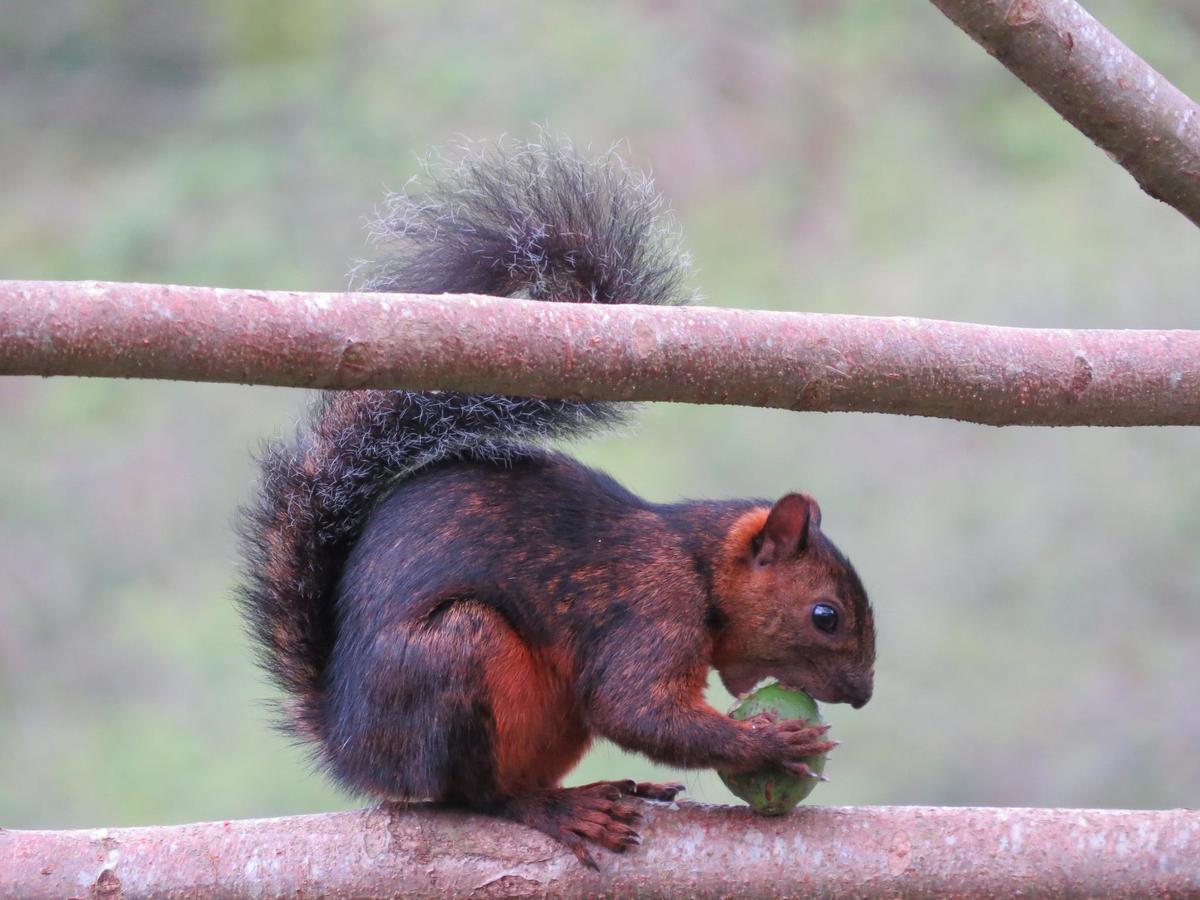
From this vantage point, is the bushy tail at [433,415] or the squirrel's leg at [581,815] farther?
the bushy tail at [433,415]

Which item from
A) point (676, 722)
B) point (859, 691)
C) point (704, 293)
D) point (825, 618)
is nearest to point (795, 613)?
point (825, 618)

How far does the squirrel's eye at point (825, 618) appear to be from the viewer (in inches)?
97.3

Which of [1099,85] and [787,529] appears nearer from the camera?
[1099,85]

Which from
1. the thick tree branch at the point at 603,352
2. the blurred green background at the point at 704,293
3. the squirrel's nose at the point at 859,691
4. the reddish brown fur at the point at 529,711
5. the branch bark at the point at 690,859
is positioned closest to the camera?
the thick tree branch at the point at 603,352

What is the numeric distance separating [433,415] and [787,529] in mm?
625

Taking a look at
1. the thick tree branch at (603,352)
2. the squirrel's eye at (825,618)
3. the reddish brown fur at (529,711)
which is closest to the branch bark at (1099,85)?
the thick tree branch at (603,352)

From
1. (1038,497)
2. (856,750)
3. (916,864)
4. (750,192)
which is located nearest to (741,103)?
(750,192)

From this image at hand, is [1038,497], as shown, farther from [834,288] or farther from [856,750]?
[834,288]

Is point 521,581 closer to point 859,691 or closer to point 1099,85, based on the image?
point 859,691

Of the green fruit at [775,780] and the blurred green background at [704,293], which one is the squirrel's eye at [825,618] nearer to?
the green fruit at [775,780]

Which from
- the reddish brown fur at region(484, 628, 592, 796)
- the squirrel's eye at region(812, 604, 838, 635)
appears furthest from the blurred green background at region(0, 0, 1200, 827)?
the reddish brown fur at region(484, 628, 592, 796)

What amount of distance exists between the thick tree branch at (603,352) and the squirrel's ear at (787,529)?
0.42 metres

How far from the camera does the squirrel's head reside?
2.46 meters

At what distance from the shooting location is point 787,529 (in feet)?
8.29
